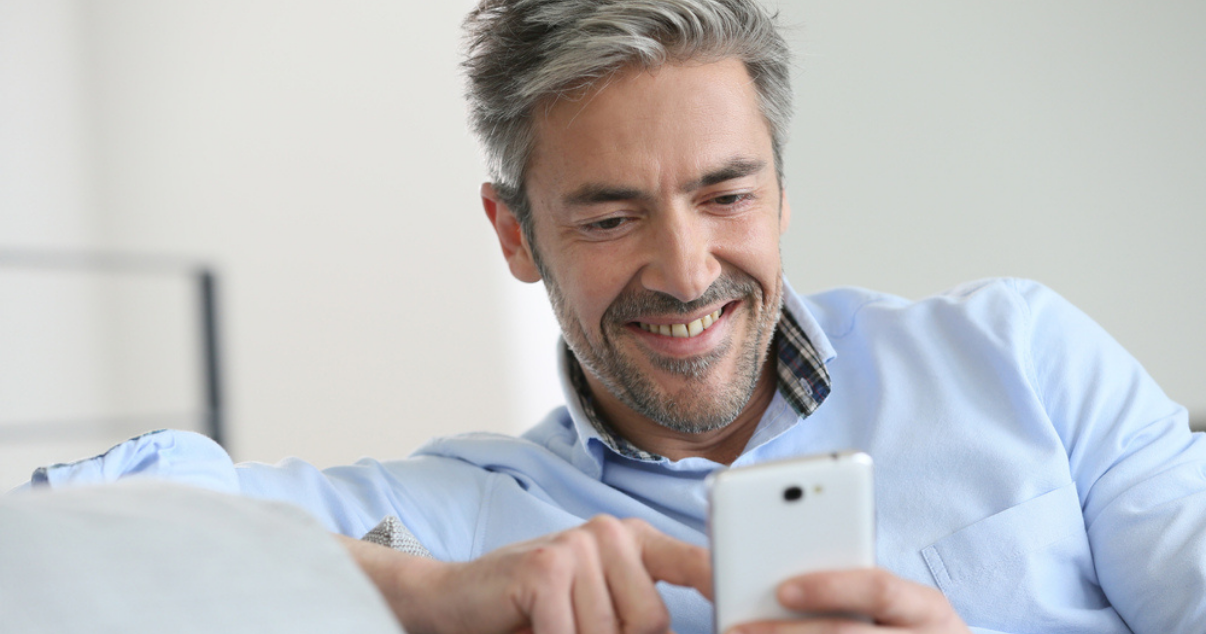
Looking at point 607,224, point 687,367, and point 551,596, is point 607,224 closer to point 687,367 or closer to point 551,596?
point 687,367

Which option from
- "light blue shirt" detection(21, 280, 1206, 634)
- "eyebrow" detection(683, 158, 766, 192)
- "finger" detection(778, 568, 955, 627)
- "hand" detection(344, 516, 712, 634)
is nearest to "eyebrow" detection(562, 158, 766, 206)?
"eyebrow" detection(683, 158, 766, 192)

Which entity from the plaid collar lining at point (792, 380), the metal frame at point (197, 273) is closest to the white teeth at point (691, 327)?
the plaid collar lining at point (792, 380)

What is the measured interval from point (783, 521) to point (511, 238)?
1019 mm

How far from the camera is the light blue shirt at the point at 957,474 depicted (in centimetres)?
123

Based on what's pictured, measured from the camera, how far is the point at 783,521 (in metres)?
0.70

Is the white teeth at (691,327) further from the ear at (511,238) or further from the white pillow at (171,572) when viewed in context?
the white pillow at (171,572)

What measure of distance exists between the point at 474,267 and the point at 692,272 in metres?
3.46

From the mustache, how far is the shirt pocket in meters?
0.40

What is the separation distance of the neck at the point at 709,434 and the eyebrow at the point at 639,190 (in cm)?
29

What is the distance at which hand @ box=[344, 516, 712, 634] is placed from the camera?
74 centimetres

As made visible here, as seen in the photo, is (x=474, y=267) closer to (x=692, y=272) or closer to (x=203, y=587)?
(x=692, y=272)

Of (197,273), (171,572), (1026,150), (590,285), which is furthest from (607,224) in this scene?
(197,273)

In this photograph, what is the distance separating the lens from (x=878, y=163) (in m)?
2.75

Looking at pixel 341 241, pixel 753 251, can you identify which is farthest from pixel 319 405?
pixel 753 251
